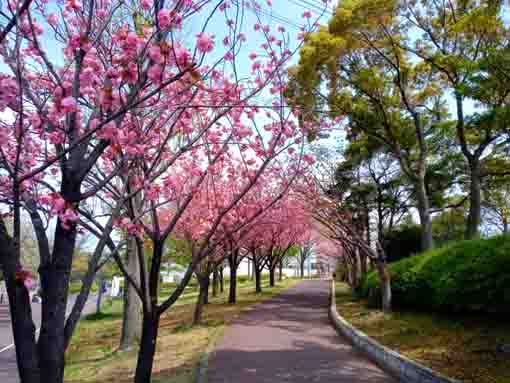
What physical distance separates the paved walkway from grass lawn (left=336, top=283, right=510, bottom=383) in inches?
29.9

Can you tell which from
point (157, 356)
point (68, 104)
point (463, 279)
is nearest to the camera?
point (68, 104)

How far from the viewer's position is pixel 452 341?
700 centimetres

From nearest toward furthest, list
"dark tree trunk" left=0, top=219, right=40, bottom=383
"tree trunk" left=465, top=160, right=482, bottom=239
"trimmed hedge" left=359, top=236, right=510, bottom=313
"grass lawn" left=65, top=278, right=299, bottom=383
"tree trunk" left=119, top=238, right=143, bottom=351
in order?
"dark tree trunk" left=0, top=219, right=40, bottom=383
"trimmed hedge" left=359, top=236, right=510, bottom=313
"grass lawn" left=65, top=278, right=299, bottom=383
"tree trunk" left=119, top=238, right=143, bottom=351
"tree trunk" left=465, top=160, right=482, bottom=239

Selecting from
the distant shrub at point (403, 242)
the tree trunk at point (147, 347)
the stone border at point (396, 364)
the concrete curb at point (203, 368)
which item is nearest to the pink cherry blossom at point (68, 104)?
the tree trunk at point (147, 347)

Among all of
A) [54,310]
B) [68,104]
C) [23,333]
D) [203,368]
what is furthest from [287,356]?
[68,104]

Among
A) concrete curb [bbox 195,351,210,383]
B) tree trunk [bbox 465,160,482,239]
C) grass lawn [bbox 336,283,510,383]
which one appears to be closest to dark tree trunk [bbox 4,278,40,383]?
concrete curb [bbox 195,351,210,383]

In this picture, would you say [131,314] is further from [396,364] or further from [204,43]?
[204,43]

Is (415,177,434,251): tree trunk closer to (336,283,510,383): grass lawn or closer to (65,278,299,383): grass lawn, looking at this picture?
(336,283,510,383): grass lawn

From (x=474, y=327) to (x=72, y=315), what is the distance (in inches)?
265

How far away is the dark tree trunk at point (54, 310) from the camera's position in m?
3.45

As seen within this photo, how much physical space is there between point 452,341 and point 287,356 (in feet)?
9.33

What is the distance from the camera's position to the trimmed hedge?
6.78 metres

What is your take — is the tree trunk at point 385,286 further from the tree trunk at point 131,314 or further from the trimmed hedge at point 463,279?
the tree trunk at point 131,314

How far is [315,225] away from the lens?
2334 cm
